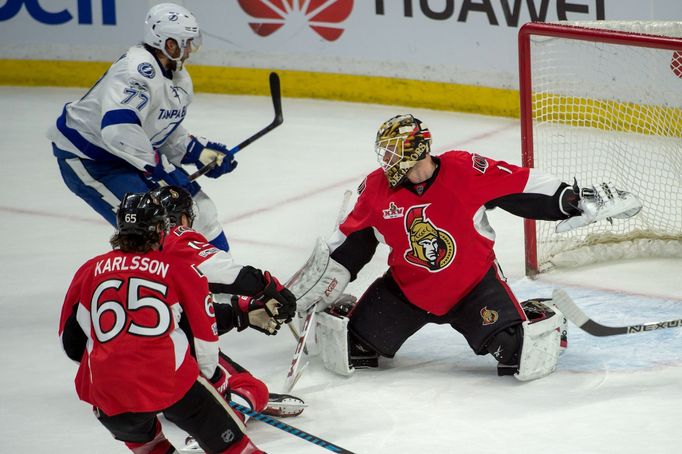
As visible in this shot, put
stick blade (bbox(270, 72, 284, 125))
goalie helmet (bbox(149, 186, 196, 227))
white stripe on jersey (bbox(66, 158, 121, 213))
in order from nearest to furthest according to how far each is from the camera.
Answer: goalie helmet (bbox(149, 186, 196, 227))
white stripe on jersey (bbox(66, 158, 121, 213))
stick blade (bbox(270, 72, 284, 125))

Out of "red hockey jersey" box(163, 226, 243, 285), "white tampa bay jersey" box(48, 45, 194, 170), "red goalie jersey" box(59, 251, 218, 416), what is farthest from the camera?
"white tampa bay jersey" box(48, 45, 194, 170)

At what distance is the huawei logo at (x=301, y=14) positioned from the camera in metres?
7.46

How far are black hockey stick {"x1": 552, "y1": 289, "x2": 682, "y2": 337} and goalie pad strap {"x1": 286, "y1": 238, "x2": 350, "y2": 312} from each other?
70cm

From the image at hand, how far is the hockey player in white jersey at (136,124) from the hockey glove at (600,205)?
131cm

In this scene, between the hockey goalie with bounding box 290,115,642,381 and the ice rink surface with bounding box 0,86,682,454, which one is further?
the hockey goalie with bounding box 290,115,642,381

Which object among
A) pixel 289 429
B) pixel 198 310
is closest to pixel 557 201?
pixel 289 429

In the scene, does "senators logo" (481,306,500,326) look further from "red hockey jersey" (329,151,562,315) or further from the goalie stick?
the goalie stick

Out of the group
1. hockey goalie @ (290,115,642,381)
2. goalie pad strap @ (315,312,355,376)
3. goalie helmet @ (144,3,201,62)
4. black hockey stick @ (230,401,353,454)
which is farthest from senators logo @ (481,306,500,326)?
goalie helmet @ (144,3,201,62)

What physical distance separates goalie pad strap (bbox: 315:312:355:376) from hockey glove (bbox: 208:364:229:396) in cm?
61

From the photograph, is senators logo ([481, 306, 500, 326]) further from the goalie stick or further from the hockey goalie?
the goalie stick

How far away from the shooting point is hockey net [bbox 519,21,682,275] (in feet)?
15.9

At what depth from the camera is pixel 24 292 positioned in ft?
16.7

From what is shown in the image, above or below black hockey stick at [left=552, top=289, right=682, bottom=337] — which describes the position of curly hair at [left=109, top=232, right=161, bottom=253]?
above

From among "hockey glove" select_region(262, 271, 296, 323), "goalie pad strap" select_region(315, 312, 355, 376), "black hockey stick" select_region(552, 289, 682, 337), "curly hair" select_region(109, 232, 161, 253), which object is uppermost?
"curly hair" select_region(109, 232, 161, 253)
